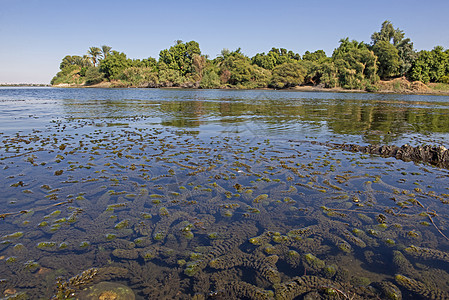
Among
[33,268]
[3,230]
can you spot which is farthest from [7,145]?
[33,268]

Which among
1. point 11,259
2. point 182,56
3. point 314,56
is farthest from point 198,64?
point 11,259

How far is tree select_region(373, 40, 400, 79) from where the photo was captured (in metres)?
98.1

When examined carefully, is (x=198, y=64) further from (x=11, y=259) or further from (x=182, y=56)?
(x=11, y=259)

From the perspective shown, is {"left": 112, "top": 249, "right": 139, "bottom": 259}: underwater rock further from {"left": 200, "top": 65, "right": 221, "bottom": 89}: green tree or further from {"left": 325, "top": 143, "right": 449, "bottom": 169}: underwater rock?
{"left": 200, "top": 65, "right": 221, "bottom": 89}: green tree

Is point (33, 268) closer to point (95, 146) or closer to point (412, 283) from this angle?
point (412, 283)

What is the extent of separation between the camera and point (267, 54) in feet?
510

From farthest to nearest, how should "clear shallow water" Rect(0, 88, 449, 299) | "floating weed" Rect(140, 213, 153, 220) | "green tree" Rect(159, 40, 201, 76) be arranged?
"green tree" Rect(159, 40, 201, 76) → "floating weed" Rect(140, 213, 153, 220) → "clear shallow water" Rect(0, 88, 449, 299)

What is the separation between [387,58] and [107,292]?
120473 millimetres

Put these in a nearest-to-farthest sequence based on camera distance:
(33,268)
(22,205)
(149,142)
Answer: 1. (33,268)
2. (22,205)
3. (149,142)

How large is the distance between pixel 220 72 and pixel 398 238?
130m

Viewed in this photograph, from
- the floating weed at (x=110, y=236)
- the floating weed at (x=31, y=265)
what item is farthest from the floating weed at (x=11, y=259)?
the floating weed at (x=110, y=236)

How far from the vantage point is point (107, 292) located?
3.68m

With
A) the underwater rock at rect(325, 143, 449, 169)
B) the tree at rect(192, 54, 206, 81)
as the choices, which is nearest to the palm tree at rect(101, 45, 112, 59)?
the tree at rect(192, 54, 206, 81)

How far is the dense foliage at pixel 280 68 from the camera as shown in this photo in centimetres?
9869
